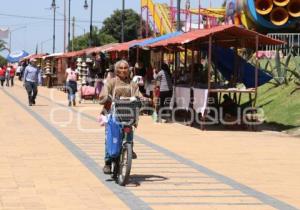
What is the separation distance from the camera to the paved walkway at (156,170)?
26.1ft

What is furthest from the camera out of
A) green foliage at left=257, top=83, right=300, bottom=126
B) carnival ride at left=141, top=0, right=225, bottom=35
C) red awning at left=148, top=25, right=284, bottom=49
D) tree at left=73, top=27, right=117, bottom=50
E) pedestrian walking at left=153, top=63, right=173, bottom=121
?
tree at left=73, top=27, right=117, bottom=50

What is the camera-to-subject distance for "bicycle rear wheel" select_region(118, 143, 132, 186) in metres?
8.73

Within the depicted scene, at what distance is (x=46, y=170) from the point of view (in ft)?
32.8

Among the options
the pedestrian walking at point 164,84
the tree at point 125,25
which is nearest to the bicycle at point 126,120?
the pedestrian walking at point 164,84

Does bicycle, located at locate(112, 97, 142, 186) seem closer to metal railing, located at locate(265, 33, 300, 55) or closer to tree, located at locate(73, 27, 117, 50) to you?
metal railing, located at locate(265, 33, 300, 55)

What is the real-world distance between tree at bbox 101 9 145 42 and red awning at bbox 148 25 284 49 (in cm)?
8224

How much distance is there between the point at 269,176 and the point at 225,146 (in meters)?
3.70

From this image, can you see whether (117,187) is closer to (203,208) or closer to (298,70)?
(203,208)

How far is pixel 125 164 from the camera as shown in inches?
348

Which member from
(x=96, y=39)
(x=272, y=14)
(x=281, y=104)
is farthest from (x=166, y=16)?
(x=96, y=39)

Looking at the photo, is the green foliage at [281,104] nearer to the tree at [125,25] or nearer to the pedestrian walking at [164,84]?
the pedestrian walking at [164,84]

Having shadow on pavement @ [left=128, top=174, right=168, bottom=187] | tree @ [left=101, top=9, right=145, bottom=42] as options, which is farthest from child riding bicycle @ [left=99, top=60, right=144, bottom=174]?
tree @ [left=101, top=9, right=145, bottom=42]

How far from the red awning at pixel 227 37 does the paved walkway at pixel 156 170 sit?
2359 millimetres

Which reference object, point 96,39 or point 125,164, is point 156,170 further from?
point 96,39
